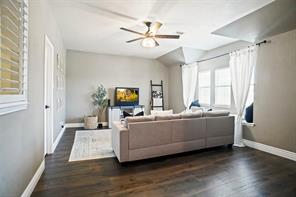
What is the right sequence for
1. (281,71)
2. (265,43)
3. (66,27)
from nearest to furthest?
(281,71)
(265,43)
(66,27)

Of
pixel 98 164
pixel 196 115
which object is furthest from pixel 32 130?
pixel 196 115

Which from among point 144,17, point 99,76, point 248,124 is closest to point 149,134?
point 144,17

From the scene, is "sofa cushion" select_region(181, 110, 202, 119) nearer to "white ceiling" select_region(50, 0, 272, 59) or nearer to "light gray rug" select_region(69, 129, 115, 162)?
"light gray rug" select_region(69, 129, 115, 162)

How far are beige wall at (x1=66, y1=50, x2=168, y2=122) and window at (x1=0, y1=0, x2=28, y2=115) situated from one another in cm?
475

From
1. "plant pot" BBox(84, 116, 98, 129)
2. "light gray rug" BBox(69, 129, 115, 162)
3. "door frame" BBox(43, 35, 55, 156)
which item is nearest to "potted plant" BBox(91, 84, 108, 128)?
"plant pot" BBox(84, 116, 98, 129)

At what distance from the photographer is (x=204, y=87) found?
19.7 ft

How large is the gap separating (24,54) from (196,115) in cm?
317

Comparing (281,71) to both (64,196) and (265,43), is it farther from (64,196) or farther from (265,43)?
(64,196)

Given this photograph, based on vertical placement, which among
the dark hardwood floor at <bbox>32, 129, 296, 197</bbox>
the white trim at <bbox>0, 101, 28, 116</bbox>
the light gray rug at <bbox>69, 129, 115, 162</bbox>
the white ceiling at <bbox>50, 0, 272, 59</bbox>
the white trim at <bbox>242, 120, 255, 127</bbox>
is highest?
the white ceiling at <bbox>50, 0, 272, 59</bbox>

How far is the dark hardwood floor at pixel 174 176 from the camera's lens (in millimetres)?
2172

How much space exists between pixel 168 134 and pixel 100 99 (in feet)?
12.9

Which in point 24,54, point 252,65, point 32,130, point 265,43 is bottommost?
point 32,130

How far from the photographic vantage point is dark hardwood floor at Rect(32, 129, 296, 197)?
2172 mm

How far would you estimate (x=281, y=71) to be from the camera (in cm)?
352
